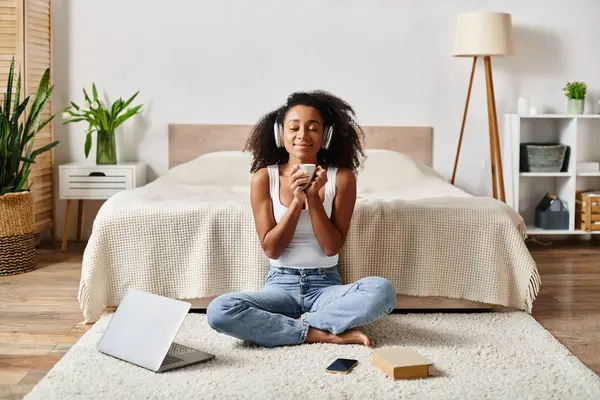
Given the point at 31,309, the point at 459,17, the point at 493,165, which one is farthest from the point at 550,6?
the point at 31,309

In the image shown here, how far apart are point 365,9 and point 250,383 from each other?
303 centimetres

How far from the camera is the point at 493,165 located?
4605mm

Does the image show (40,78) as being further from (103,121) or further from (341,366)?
(341,366)

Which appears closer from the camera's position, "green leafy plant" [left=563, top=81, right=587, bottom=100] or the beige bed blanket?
the beige bed blanket

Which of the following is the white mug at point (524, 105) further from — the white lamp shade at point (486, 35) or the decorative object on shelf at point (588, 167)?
the decorative object on shelf at point (588, 167)

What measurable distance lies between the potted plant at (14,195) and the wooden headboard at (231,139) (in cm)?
94

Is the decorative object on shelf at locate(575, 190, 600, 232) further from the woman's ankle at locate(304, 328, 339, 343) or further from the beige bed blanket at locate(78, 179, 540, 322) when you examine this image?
Result: the woman's ankle at locate(304, 328, 339, 343)

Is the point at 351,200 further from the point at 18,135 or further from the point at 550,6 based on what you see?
the point at 550,6

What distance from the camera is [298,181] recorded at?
8.29ft

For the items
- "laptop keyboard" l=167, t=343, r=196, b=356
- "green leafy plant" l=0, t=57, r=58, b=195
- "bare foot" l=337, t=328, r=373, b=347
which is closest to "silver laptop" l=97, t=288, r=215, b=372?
"laptop keyboard" l=167, t=343, r=196, b=356

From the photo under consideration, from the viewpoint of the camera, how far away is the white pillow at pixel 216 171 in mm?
4184

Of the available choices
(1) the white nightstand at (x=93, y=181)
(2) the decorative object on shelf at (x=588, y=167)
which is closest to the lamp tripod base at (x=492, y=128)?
(2) the decorative object on shelf at (x=588, y=167)

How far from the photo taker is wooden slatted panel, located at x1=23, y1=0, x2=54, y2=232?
4.35m

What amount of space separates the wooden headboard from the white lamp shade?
1.84 feet
